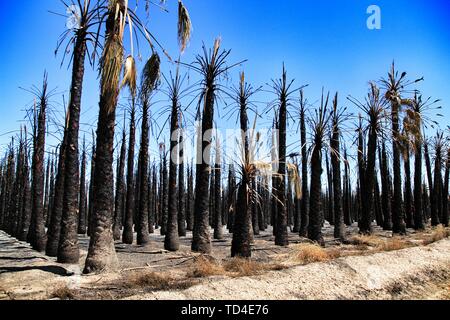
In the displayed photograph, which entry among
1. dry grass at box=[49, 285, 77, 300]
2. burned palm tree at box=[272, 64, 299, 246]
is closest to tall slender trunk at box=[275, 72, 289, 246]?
burned palm tree at box=[272, 64, 299, 246]

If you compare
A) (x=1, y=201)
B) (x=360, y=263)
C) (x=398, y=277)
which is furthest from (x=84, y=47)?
(x=1, y=201)

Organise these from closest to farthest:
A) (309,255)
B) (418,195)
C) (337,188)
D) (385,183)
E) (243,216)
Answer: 1. (309,255)
2. (243,216)
3. (337,188)
4. (385,183)
5. (418,195)

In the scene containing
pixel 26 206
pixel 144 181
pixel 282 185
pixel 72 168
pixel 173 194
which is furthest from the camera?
pixel 26 206

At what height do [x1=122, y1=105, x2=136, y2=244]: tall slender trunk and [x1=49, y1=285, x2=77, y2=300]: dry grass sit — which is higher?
[x1=122, y1=105, x2=136, y2=244]: tall slender trunk

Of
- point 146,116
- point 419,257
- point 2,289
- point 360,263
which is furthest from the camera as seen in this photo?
point 146,116

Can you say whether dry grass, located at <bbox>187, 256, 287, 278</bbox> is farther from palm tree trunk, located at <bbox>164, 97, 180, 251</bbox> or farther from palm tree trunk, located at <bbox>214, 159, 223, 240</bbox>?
palm tree trunk, located at <bbox>214, 159, 223, 240</bbox>

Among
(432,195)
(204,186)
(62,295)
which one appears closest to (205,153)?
(204,186)

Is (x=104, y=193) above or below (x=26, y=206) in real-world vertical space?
above

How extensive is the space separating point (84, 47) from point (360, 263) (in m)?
10.2

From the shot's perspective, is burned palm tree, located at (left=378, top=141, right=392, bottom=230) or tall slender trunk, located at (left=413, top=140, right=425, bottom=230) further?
tall slender trunk, located at (left=413, top=140, right=425, bottom=230)

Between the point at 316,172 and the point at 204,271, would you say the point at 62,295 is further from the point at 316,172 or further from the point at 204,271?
the point at 316,172

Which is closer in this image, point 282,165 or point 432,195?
point 282,165

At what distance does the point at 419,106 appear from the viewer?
24.0m
